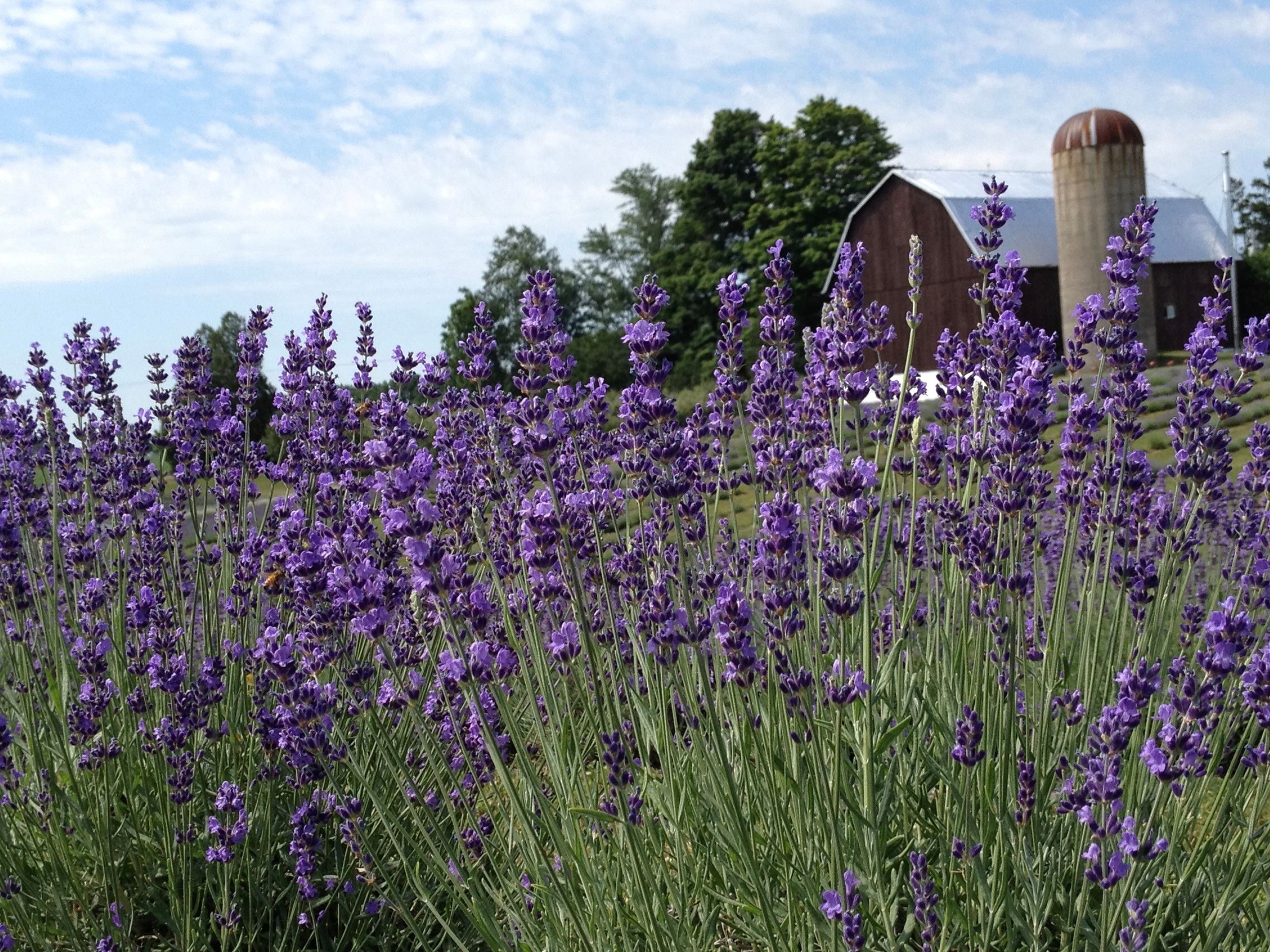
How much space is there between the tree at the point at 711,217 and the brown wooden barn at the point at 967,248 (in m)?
8.73

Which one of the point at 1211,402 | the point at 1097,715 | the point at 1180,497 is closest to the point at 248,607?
Result: the point at 1097,715

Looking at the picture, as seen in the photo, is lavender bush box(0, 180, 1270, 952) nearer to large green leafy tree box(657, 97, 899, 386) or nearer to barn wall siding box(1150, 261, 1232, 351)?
barn wall siding box(1150, 261, 1232, 351)

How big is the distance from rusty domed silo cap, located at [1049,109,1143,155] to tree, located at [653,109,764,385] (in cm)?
1535

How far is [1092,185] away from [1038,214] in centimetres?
462

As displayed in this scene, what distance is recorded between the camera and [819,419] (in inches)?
133

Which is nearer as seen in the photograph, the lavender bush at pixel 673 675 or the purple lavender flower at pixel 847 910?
the purple lavender flower at pixel 847 910

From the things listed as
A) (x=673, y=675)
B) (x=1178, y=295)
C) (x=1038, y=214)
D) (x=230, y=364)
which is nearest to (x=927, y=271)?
(x=1038, y=214)

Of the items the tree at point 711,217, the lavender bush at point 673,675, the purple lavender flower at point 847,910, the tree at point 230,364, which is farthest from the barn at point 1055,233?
the purple lavender flower at point 847,910

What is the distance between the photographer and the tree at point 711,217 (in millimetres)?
38656

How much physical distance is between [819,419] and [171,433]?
2.75 meters

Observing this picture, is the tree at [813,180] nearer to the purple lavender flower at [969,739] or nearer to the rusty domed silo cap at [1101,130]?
the rusty domed silo cap at [1101,130]

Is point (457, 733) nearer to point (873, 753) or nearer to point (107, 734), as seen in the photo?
point (873, 753)

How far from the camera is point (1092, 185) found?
23.1 metres

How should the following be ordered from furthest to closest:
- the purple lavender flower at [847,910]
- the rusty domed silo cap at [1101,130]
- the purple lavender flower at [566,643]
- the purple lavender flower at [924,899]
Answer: the rusty domed silo cap at [1101,130] → the purple lavender flower at [566,643] → the purple lavender flower at [924,899] → the purple lavender flower at [847,910]
